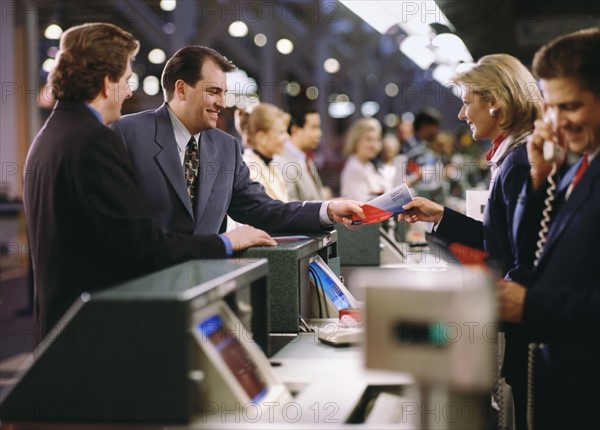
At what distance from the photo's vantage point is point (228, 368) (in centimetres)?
180

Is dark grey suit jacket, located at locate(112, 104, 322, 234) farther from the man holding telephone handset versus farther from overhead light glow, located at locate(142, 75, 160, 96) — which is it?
overhead light glow, located at locate(142, 75, 160, 96)

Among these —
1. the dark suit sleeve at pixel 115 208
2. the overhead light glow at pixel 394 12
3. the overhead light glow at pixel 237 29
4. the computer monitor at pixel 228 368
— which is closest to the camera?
the computer monitor at pixel 228 368

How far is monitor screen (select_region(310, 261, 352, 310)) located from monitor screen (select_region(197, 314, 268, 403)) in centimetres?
106

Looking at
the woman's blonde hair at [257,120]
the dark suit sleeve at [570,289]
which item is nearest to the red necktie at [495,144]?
the dark suit sleeve at [570,289]

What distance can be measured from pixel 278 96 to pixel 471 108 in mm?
12564

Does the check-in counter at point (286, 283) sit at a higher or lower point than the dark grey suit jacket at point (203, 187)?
lower

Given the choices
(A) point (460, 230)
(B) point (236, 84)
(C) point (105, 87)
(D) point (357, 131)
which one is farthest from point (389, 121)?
(C) point (105, 87)

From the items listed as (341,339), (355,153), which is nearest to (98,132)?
(341,339)

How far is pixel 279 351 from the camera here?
2.47 m

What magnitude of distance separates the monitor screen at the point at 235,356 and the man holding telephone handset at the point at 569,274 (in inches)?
23.9

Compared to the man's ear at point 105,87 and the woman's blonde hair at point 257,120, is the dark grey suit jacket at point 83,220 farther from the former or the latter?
the woman's blonde hair at point 257,120

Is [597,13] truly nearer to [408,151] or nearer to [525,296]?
[408,151]

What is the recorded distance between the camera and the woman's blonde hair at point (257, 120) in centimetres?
614

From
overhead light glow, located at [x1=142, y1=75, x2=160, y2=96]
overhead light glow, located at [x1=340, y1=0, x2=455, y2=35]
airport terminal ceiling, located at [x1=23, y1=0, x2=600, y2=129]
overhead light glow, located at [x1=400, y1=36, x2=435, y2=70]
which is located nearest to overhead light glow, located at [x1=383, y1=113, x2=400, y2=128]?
overhead light glow, located at [x1=142, y1=75, x2=160, y2=96]
